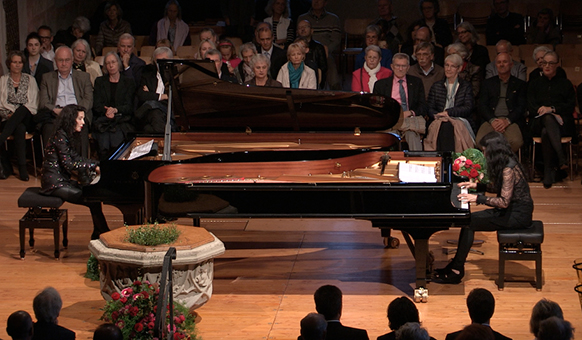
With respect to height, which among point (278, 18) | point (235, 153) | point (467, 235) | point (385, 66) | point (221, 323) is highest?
point (278, 18)

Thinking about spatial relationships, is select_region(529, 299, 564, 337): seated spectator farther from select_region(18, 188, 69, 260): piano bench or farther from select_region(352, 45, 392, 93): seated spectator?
select_region(352, 45, 392, 93): seated spectator

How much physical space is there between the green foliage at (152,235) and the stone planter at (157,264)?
0.05m

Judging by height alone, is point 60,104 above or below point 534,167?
above

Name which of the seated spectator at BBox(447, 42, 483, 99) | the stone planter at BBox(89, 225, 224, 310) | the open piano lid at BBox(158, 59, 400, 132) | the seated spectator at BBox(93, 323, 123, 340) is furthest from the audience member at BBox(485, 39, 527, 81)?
the seated spectator at BBox(93, 323, 123, 340)

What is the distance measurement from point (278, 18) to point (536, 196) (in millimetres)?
4641

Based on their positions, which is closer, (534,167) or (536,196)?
(536,196)

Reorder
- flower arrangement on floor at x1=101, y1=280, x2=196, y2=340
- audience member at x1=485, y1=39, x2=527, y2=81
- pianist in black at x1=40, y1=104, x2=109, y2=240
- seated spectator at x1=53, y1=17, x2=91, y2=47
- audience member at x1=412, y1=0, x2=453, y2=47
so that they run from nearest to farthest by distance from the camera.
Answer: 1. flower arrangement on floor at x1=101, y1=280, x2=196, y2=340
2. pianist in black at x1=40, y1=104, x2=109, y2=240
3. audience member at x1=485, y1=39, x2=527, y2=81
4. audience member at x1=412, y1=0, x2=453, y2=47
5. seated spectator at x1=53, y1=17, x2=91, y2=47

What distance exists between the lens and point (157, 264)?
5305mm

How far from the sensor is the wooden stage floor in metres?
5.78

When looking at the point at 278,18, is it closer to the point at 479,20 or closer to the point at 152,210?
the point at 479,20

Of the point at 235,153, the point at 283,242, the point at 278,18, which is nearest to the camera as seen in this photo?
the point at 235,153

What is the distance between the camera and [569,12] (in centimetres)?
1294

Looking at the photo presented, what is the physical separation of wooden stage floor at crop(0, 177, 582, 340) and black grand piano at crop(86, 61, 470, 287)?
45 cm

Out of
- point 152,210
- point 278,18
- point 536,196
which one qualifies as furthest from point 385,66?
point 152,210
